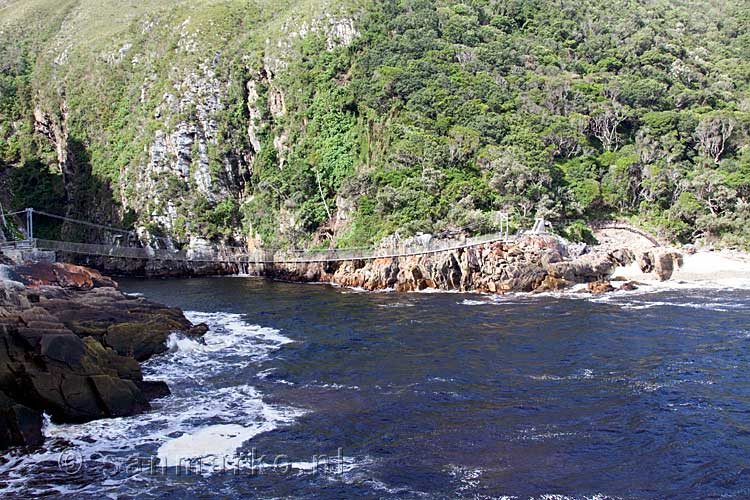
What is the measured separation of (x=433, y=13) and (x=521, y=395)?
205ft

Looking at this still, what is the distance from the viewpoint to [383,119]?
60.4m

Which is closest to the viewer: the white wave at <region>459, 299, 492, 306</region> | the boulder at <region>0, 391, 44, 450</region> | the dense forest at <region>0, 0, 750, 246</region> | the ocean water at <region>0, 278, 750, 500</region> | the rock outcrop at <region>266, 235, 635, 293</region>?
the ocean water at <region>0, 278, 750, 500</region>

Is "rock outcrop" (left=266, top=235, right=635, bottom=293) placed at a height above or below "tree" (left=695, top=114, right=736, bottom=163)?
below

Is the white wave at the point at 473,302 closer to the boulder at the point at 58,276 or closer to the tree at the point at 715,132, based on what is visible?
the boulder at the point at 58,276

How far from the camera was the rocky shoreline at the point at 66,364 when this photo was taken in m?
19.0

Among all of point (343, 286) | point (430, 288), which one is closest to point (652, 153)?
point (430, 288)

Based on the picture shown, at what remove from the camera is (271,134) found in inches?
2781

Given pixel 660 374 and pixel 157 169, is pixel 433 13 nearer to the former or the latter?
pixel 157 169

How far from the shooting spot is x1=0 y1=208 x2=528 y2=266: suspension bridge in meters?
46.1

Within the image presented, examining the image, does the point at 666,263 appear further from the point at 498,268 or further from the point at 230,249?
the point at 230,249

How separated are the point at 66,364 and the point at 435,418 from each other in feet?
36.3

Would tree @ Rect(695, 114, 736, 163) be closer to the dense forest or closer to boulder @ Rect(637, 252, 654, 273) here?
the dense forest

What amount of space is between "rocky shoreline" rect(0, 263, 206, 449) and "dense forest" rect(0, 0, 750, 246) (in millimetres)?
26062

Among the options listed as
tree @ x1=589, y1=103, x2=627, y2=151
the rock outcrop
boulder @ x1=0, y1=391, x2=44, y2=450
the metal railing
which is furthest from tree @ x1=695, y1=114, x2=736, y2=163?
boulder @ x1=0, y1=391, x2=44, y2=450
